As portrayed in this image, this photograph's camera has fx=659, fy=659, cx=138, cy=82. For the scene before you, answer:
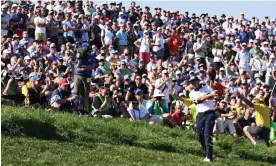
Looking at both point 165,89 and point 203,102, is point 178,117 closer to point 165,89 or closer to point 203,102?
point 165,89

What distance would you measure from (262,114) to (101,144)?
20.2 feet

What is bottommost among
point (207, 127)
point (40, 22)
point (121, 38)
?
point (207, 127)

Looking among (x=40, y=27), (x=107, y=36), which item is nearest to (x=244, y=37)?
(x=107, y=36)

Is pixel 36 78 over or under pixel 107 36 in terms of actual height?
under

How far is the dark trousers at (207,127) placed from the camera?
640 inches

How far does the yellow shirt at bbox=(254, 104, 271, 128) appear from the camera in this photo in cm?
2066

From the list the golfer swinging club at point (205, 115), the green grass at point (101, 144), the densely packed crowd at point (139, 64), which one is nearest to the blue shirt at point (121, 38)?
the densely packed crowd at point (139, 64)

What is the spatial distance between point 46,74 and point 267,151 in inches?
310

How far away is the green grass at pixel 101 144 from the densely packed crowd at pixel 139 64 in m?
1.25

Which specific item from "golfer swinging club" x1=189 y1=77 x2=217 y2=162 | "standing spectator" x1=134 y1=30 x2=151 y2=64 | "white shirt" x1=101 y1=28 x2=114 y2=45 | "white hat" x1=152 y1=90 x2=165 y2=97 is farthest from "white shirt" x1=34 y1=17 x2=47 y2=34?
"golfer swinging club" x1=189 y1=77 x2=217 y2=162

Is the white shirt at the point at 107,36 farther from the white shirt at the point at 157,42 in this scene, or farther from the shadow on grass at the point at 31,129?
the shadow on grass at the point at 31,129

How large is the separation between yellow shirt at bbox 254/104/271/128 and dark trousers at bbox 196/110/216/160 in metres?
4.56

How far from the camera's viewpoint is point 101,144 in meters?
17.0

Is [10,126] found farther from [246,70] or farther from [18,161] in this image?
[246,70]
